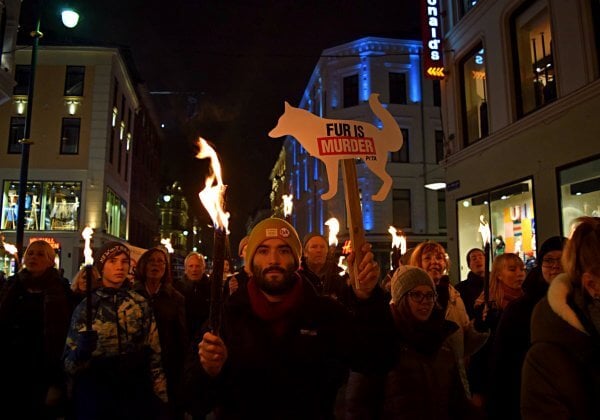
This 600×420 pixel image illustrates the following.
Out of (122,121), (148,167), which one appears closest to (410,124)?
(122,121)

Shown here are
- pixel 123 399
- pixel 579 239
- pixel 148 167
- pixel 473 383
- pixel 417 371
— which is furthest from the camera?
pixel 148 167

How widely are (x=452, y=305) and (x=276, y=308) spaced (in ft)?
8.72

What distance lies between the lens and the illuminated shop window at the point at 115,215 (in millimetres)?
28641

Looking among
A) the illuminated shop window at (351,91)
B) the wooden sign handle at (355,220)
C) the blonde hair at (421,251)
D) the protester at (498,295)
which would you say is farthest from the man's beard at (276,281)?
the illuminated shop window at (351,91)

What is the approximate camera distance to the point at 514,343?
3.52 metres

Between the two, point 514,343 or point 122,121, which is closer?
point 514,343

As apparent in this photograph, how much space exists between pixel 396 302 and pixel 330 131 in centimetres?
137

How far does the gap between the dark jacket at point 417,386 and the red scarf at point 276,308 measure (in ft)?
3.09

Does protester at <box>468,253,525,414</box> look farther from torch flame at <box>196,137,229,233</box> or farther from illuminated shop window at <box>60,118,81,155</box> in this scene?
illuminated shop window at <box>60,118,81,155</box>

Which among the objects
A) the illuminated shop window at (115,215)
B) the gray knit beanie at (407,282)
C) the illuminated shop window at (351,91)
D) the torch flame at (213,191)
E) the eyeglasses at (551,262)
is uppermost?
the illuminated shop window at (351,91)

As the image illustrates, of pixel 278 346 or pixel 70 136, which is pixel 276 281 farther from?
pixel 70 136

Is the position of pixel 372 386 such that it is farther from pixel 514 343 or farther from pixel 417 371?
pixel 514 343

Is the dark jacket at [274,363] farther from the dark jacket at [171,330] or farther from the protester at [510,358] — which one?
the dark jacket at [171,330]

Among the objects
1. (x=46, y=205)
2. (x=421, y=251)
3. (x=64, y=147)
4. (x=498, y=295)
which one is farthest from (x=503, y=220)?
(x=64, y=147)
